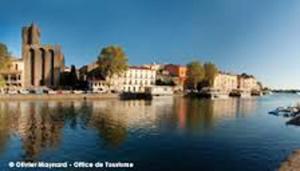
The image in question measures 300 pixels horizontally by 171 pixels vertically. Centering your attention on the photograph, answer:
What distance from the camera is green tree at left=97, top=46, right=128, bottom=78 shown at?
96.9m

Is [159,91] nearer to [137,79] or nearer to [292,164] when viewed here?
[137,79]

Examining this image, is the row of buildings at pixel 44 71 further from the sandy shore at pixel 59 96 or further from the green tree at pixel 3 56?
the green tree at pixel 3 56

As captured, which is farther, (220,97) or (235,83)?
(235,83)

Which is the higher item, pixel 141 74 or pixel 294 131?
pixel 141 74

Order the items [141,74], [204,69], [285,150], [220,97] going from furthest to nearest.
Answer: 1. [204,69]
2. [141,74]
3. [220,97]
4. [285,150]

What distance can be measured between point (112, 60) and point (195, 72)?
3858 centimetres

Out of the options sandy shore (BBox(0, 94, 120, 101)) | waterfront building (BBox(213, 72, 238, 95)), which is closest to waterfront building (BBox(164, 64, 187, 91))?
waterfront building (BBox(213, 72, 238, 95))

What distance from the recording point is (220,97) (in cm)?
→ 11400

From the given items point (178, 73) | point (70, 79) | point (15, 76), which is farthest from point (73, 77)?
point (178, 73)

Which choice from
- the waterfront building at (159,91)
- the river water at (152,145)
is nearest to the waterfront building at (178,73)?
the waterfront building at (159,91)

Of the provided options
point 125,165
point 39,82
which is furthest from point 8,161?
point 39,82

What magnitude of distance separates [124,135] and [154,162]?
964 centimetres

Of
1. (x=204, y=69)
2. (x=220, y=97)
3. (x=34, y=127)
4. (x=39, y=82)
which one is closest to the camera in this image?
(x=34, y=127)

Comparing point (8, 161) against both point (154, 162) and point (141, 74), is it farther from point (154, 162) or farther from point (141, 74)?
point (141, 74)
